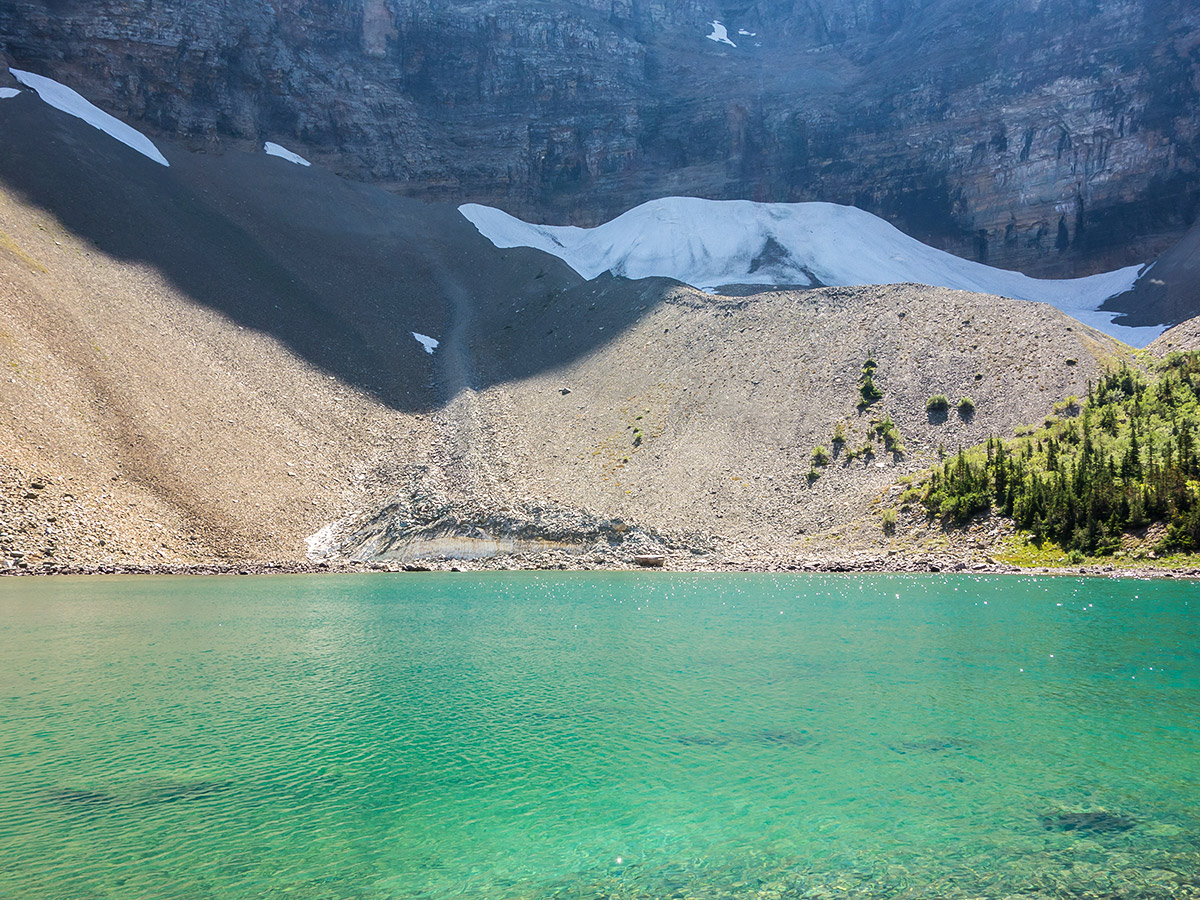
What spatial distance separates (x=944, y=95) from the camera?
76.9 metres

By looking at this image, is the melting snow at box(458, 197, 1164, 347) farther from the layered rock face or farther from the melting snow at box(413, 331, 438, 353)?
the melting snow at box(413, 331, 438, 353)

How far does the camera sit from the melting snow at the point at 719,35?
8850 cm

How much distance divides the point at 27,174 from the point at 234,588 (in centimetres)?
3855

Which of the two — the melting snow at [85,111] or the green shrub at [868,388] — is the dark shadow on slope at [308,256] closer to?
the melting snow at [85,111]

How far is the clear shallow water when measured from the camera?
698cm

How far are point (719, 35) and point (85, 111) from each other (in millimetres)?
60610

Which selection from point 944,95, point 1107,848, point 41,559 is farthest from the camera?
point 944,95

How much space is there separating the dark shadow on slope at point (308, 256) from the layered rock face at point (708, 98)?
266 inches

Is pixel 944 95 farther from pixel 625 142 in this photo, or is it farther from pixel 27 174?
pixel 27 174

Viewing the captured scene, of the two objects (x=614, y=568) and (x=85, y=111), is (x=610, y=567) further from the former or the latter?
(x=85, y=111)

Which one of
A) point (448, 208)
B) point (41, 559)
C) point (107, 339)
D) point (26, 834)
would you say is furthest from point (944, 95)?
point (26, 834)

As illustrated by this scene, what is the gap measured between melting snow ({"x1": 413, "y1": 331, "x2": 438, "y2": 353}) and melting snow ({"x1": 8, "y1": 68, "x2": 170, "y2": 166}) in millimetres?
22734

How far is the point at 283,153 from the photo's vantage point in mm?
69875

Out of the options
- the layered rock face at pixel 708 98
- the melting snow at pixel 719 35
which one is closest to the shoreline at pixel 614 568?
the layered rock face at pixel 708 98
